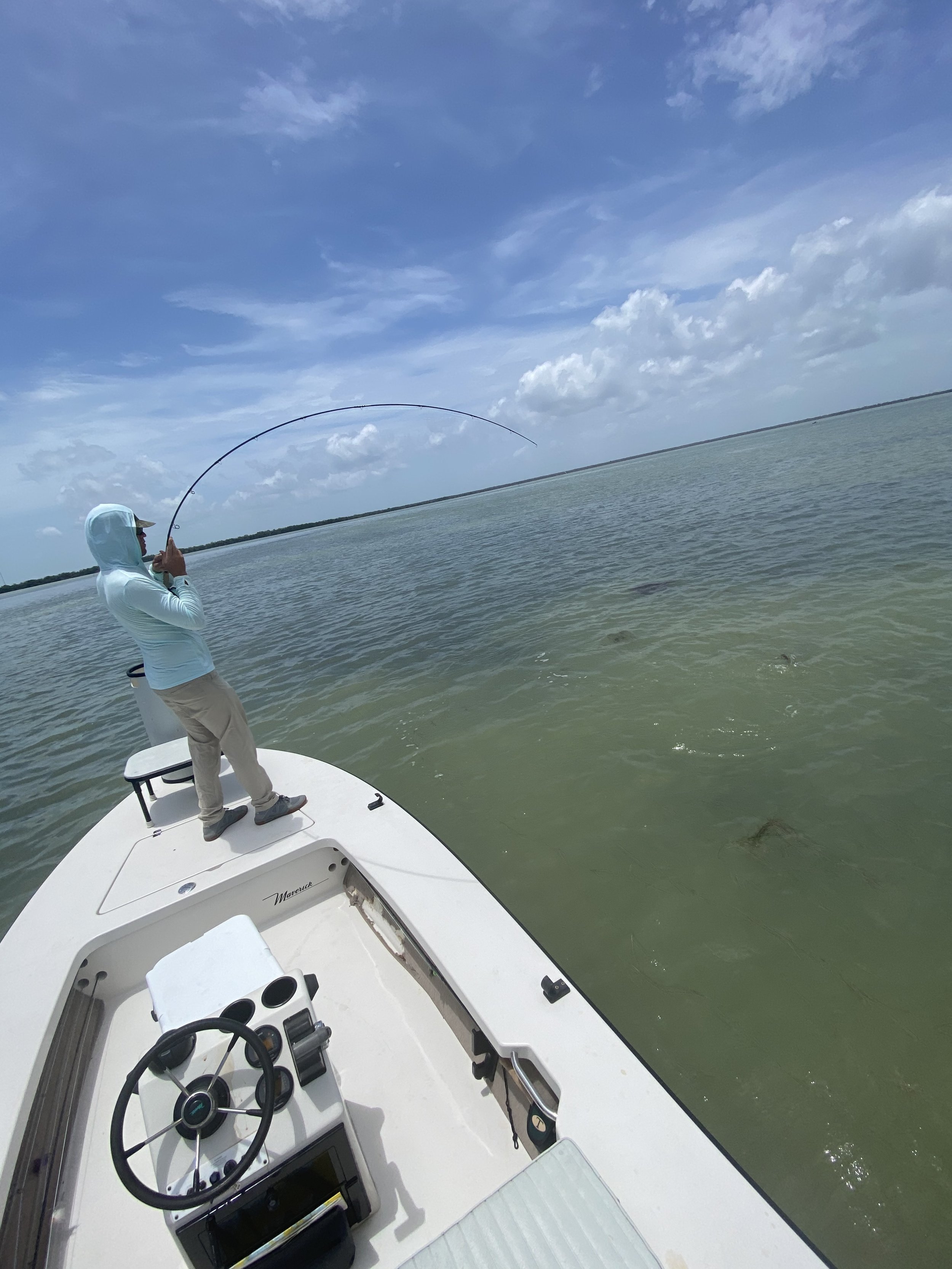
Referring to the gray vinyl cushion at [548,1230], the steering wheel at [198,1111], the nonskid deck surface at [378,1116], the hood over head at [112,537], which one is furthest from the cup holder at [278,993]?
the hood over head at [112,537]

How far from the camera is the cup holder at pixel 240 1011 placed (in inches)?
85.7

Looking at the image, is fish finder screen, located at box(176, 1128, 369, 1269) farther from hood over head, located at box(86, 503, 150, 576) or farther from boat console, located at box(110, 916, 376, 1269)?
hood over head, located at box(86, 503, 150, 576)

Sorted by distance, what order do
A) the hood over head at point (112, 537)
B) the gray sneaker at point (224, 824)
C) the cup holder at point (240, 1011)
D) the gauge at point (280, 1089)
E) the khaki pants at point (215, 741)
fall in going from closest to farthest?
the gauge at point (280, 1089), the cup holder at point (240, 1011), the hood over head at point (112, 537), the khaki pants at point (215, 741), the gray sneaker at point (224, 824)

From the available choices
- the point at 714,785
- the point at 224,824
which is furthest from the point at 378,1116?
the point at 714,785

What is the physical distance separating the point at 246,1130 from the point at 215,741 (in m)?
2.85

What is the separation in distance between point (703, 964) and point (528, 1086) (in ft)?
7.27

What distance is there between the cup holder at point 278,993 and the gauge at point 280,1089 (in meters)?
0.21

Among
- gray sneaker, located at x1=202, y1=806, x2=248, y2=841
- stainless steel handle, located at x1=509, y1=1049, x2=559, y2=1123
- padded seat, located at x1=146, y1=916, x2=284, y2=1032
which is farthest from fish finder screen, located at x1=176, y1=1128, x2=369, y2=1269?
gray sneaker, located at x1=202, y1=806, x2=248, y2=841

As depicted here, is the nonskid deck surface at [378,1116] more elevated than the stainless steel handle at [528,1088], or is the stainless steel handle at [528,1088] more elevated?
the stainless steel handle at [528,1088]

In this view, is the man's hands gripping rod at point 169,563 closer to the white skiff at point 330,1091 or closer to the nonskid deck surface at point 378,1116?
the white skiff at point 330,1091

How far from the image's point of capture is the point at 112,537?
147 inches

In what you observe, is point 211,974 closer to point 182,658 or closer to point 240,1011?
point 240,1011

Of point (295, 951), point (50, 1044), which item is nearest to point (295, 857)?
point (295, 951)

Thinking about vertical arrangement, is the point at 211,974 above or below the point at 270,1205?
above
